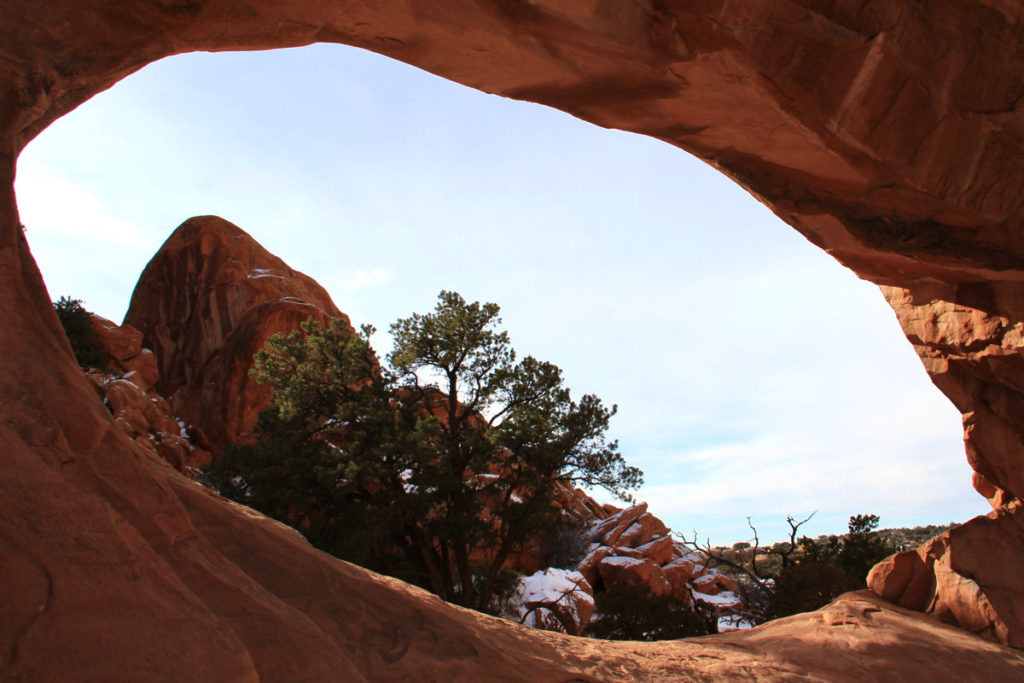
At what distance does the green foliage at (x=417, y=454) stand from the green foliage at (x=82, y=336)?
661 cm

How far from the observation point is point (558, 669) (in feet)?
15.0

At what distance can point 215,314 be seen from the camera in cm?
3041

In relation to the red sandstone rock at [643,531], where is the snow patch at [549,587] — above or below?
below

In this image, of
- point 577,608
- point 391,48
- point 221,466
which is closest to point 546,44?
point 391,48

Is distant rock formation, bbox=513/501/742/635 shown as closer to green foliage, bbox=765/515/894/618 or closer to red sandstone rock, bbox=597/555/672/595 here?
red sandstone rock, bbox=597/555/672/595

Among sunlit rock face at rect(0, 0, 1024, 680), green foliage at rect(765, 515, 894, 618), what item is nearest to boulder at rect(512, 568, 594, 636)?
green foliage at rect(765, 515, 894, 618)

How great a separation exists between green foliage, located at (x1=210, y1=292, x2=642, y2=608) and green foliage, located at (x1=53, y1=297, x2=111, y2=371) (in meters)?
6.61

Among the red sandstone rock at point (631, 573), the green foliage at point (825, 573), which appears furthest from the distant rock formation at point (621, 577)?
the green foliage at point (825, 573)

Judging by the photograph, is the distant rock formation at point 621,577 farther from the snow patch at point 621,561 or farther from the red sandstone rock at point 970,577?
the red sandstone rock at point 970,577

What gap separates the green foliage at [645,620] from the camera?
16.5 meters

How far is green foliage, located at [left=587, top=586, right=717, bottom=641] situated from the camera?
54.2ft

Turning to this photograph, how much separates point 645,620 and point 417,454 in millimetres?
7162

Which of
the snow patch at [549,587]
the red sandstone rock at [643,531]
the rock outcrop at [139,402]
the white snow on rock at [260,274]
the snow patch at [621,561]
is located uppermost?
the white snow on rock at [260,274]

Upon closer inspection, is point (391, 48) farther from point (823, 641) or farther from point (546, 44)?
point (823, 641)
